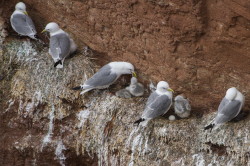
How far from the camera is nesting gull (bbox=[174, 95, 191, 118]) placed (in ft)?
26.5

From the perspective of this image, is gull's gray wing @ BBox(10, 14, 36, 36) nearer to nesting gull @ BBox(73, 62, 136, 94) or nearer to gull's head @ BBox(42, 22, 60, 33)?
gull's head @ BBox(42, 22, 60, 33)

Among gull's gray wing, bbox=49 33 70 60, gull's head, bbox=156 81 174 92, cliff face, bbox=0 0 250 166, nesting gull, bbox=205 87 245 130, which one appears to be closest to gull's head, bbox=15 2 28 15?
cliff face, bbox=0 0 250 166

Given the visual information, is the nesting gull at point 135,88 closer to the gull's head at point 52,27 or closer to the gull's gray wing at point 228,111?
the gull's gray wing at point 228,111

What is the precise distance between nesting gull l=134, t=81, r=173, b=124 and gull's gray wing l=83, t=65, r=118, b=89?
853mm

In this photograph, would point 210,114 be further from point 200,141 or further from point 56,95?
point 56,95

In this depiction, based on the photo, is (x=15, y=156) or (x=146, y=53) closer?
(x=146, y=53)

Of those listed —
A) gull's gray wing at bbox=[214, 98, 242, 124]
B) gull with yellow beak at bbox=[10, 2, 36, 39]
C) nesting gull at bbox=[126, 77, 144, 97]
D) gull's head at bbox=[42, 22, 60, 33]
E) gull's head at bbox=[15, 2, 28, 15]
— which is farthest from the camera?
gull's head at bbox=[15, 2, 28, 15]

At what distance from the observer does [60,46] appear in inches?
363

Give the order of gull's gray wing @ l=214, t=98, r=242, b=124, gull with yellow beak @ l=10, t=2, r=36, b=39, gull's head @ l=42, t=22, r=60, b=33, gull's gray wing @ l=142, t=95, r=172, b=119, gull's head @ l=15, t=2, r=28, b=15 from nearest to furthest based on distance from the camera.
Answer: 1. gull's gray wing @ l=214, t=98, r=242, b=124
2. gull's gray wing @ l=142, t=95, r=172, b=119
3. gull's head @ l=42, t=22, r=60, b=33
4. gull with yellow beak @ l=10, t=2, r=36, b=39
5. gull's head @ l=15, t=2, r=28, b=15

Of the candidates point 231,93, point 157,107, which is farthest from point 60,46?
point 231,93

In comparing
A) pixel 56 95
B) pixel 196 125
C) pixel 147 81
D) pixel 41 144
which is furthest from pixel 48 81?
pixel 196 125

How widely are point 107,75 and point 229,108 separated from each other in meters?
2.15

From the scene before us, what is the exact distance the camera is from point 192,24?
7.64 metres

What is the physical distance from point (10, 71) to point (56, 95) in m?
1.09
